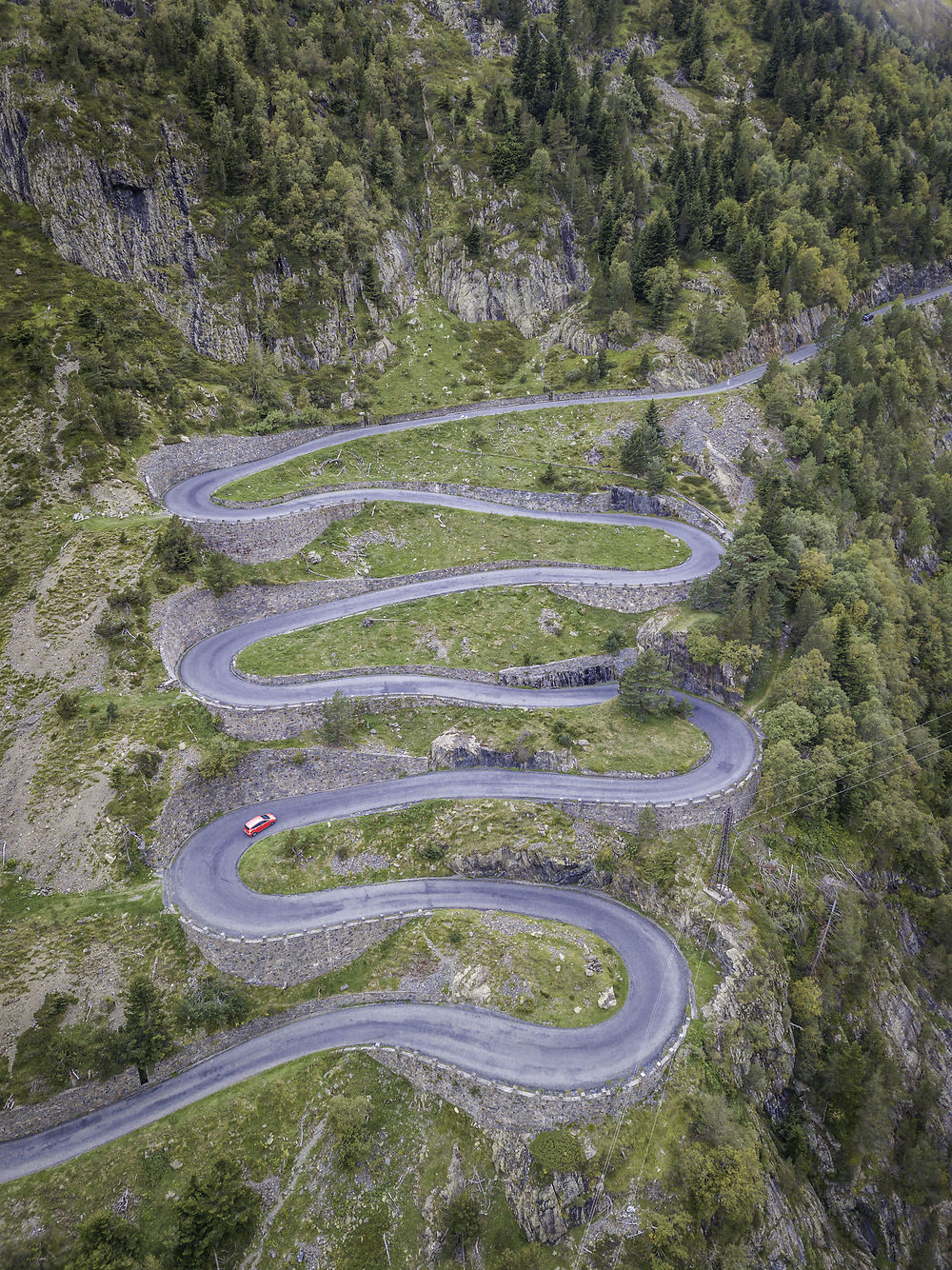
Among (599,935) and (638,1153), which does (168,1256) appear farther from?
(599,935)

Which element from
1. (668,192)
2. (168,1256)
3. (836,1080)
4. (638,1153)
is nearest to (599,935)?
(638,1153)

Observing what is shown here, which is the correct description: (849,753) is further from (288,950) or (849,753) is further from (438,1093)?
(288,950)

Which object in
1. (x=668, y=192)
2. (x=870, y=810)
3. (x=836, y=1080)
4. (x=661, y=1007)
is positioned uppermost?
(x=668, y=192)

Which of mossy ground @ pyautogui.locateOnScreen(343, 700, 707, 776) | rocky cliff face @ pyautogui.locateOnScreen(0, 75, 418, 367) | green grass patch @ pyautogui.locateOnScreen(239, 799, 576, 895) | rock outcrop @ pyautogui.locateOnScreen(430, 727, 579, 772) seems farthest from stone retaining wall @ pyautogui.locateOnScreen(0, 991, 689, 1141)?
rocky cliff face @ pyautogui.locateOnScreen(0, 75, 418, 367)

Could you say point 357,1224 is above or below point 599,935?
below

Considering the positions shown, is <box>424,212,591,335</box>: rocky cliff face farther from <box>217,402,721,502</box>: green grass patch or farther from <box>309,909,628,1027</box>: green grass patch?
<box>309,909,628,1027</box>: green grass patch

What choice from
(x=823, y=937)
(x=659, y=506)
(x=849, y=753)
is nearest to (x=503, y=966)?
(x=823, y=937)
